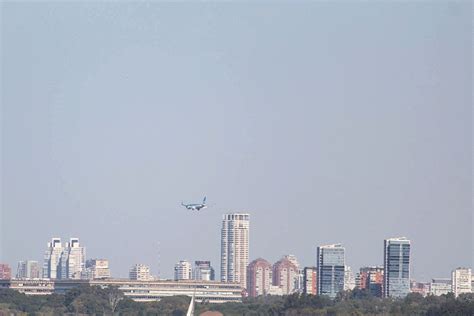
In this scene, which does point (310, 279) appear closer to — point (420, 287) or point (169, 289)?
point (420, 287)

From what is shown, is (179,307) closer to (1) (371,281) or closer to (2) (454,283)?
(1) (371,281)

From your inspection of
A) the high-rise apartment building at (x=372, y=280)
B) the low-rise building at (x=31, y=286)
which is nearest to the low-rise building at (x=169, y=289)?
the low-rise building at (x=31, y=286)

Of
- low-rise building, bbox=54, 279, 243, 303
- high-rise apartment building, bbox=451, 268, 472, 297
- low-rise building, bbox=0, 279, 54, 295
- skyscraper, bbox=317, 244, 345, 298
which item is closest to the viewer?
low-rise building, bbox=54, 279, 243, 303

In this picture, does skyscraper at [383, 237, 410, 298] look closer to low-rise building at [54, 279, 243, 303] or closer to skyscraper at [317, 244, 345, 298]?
skyscraper at [317, 244, 345, 298]

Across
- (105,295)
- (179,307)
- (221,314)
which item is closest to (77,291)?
(105,295)

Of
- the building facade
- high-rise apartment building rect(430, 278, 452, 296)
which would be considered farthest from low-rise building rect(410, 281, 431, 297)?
the building facade

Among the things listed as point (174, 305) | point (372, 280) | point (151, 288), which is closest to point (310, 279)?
point (372, 280)
